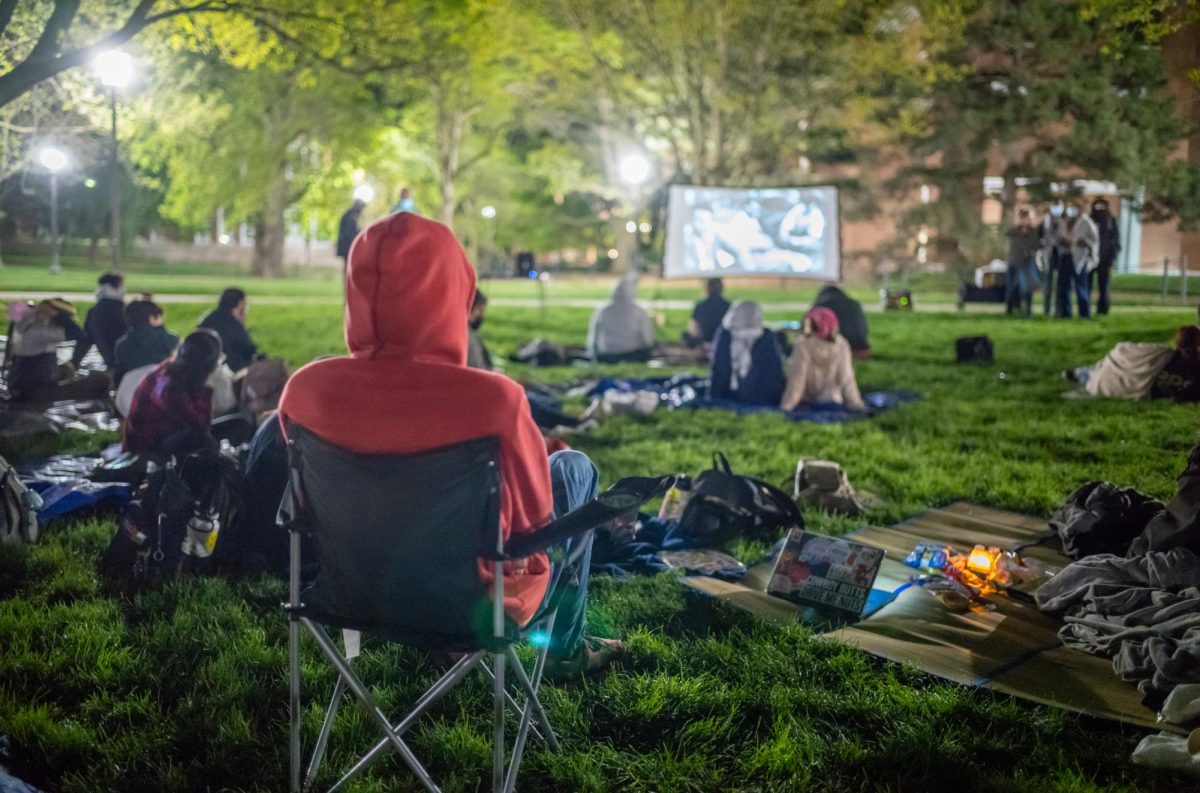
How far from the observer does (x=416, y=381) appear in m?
2.75

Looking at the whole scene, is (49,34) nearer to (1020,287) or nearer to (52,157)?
(52,157)

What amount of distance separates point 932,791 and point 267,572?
3.13m

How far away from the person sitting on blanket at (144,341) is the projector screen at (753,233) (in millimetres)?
7093

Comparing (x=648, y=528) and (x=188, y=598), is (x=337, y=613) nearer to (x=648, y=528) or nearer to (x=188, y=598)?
(x=188, y=598)

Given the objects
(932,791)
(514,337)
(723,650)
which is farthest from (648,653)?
(514,337)

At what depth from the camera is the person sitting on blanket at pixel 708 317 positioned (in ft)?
43.8

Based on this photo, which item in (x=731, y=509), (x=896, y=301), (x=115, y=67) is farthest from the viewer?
(x=896, y=301)

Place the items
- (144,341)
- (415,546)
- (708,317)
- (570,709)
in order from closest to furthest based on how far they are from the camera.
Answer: (415,546), (570,709), (144,341), (708,317)

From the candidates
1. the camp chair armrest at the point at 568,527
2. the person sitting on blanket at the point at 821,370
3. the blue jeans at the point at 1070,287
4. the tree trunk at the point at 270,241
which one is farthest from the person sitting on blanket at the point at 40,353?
the tree trunk at the point at 270,241

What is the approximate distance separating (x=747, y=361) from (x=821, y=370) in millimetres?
763

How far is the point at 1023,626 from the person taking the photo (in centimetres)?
445

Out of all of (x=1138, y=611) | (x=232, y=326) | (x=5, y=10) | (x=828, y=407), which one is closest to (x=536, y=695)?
(x=1138, y=611)

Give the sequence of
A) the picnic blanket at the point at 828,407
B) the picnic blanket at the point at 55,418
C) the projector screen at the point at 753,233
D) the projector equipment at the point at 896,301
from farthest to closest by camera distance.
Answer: the projector equipment at the point at 896,301 → the projector screen at the point at 753,233 → the picnic blanket at the point at 828,407 → the picnic blanket at the point at 55,418

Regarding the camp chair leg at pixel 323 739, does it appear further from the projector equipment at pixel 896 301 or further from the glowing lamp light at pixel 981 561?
the projector equipment at pixel 896 301
